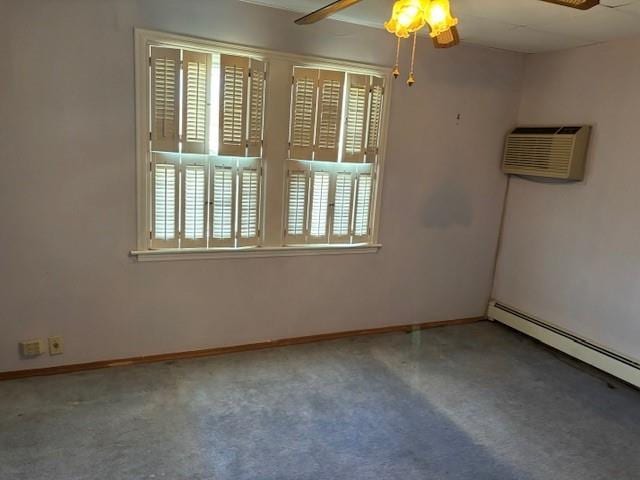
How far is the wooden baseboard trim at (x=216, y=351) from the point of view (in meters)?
2.93

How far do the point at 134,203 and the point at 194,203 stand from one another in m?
0.38

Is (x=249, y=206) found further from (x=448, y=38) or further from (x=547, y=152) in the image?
(x=547, y=152)

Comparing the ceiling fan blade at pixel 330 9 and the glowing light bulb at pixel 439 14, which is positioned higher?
the ceiling fan blade at pixel 330 9

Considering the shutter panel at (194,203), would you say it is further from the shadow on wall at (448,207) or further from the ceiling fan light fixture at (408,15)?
the shadow on wall at (448,207)

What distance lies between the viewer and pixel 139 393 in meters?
2.81

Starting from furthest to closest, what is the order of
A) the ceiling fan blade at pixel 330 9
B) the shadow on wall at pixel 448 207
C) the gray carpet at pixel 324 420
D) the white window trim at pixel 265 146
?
the shadow on wall at pixel 448 207 < the white window trim at pixel 265 146 < the gray carpet at pixel 324 420 < the ceiling fan blade at pixel 330 9

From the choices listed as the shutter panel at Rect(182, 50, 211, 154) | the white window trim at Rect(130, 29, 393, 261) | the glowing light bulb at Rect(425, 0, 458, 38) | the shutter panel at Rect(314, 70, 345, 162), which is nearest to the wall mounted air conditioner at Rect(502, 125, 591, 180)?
the white window trim at Rect(130, 29, 393, 261)

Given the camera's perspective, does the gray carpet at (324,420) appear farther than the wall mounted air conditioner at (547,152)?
No

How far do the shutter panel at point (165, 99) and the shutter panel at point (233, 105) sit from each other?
0.94 ft

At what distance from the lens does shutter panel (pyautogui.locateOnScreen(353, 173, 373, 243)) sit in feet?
11.9

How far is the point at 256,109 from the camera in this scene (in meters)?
3.15

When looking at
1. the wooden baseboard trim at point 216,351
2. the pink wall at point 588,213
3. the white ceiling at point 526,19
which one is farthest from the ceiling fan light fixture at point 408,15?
the wooden baseboard trim at point 216,351

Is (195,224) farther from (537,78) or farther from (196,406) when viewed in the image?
(537,78)

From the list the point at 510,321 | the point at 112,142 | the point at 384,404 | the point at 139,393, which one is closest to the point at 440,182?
the point at 510,321
